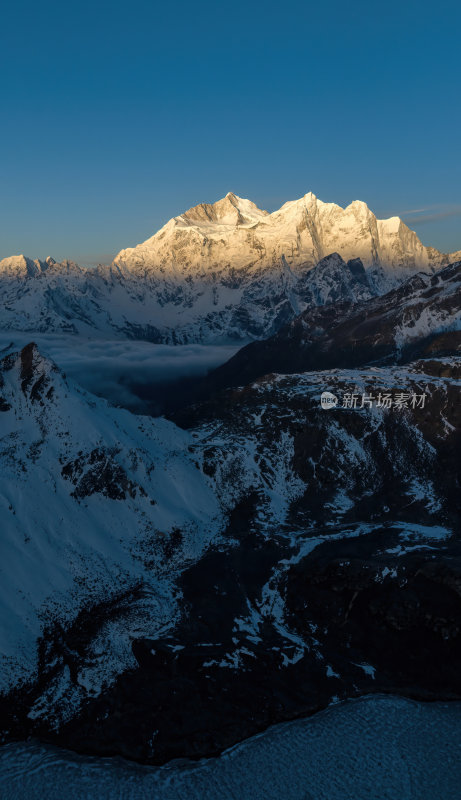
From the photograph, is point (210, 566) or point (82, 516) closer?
point (82, 516)

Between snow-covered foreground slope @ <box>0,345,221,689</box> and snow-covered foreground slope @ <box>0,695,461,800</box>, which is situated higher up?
snow-covered foreground slope @ <box>0,345,221,689</box>

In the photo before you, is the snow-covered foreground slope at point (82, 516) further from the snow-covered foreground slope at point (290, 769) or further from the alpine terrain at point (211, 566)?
the snow-covered foreground slope at point (290, 769)

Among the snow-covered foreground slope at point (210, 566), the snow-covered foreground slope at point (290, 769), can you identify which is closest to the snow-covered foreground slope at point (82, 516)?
the snow-covered foreground slope at point (210, 566)

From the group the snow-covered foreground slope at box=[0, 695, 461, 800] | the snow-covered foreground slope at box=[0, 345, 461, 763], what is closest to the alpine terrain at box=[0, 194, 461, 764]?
the snow-covered foreground slope at box=[0, 345, 461, 763]

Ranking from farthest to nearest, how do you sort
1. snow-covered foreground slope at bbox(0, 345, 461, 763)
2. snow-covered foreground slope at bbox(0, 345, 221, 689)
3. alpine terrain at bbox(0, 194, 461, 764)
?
1. snow-covered foreground slope at bbox(0, 345, 221, 689)
2. snow-covered foreground slope at bbox(0, 345, 461, 763)
3. alpine terrain at bbox(0, 194, 461, 764)

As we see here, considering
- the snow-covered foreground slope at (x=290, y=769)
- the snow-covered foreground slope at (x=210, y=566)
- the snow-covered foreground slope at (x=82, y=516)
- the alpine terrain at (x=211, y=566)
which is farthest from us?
the snow-covered foreground slope at (x=82, y=516)

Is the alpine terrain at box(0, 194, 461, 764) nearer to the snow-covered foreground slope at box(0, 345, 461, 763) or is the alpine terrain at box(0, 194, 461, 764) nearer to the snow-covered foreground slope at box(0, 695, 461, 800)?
the snow-covered foreground slope at box(0, 345, 461, 763)

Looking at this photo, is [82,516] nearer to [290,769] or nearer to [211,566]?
[211,566]

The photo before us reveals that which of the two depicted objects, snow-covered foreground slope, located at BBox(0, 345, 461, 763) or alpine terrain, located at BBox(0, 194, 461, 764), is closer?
alpine terrain, located at BBox(0, 194, 461, 764)

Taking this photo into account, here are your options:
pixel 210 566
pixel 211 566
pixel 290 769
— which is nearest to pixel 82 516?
pixel 210 566
